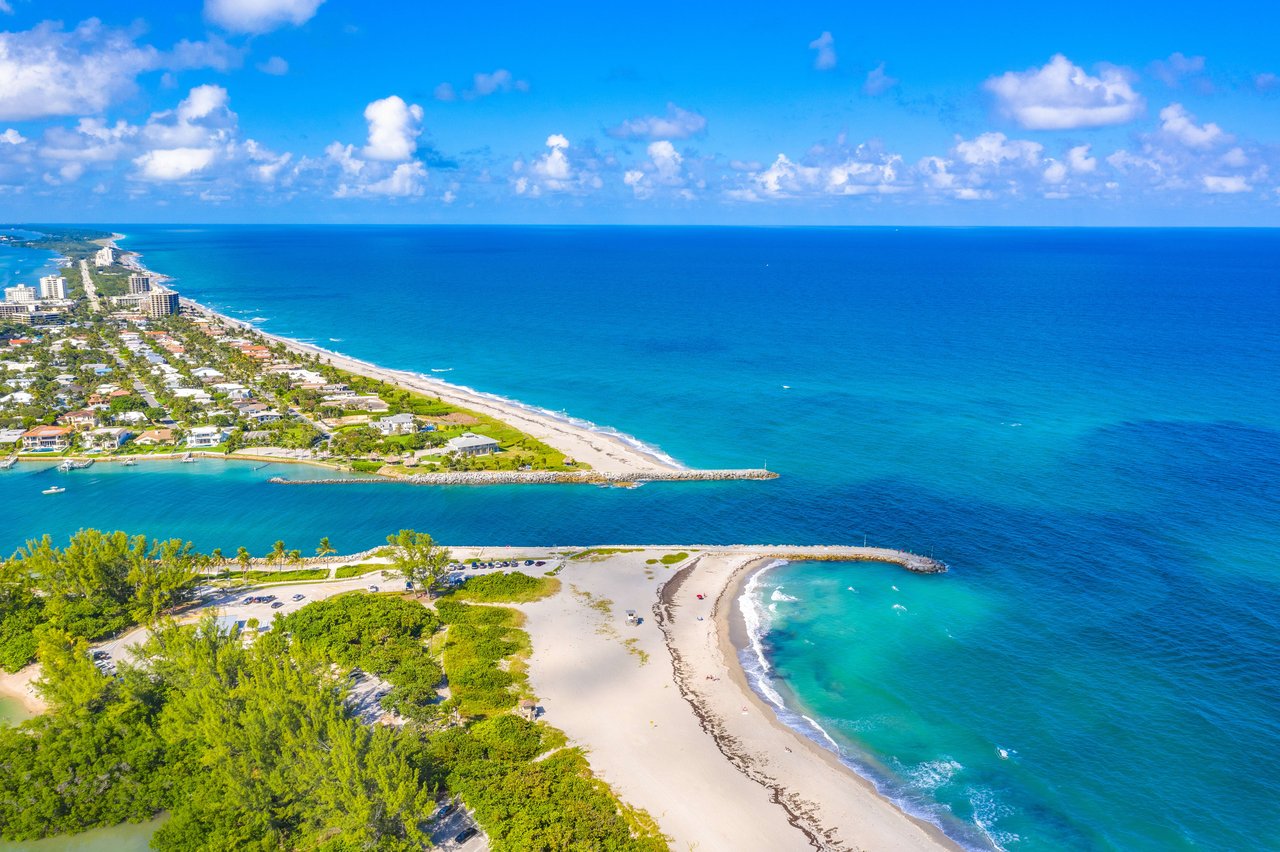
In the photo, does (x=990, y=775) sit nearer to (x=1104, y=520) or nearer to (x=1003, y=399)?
(x=1104, y=520)

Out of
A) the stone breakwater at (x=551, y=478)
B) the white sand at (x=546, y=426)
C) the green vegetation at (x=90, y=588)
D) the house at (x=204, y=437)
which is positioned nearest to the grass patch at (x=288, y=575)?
the green vegetation at (x=90, y=588)

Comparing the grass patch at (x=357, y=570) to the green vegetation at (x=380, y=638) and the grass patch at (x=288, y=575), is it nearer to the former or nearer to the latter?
the grass patch at (x=288, y=575)

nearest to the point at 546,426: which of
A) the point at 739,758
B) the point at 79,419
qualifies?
the point at 79,419

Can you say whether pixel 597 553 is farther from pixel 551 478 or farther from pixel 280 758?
pixel 280 758

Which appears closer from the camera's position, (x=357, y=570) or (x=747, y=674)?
(x=747, y=674)

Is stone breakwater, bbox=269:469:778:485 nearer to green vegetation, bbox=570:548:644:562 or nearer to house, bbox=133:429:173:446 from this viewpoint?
green vegetation, bbox=570:548:644:562

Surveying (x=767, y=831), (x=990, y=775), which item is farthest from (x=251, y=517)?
(x=990, y=775)

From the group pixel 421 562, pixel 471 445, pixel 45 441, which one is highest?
pixel 471 445
